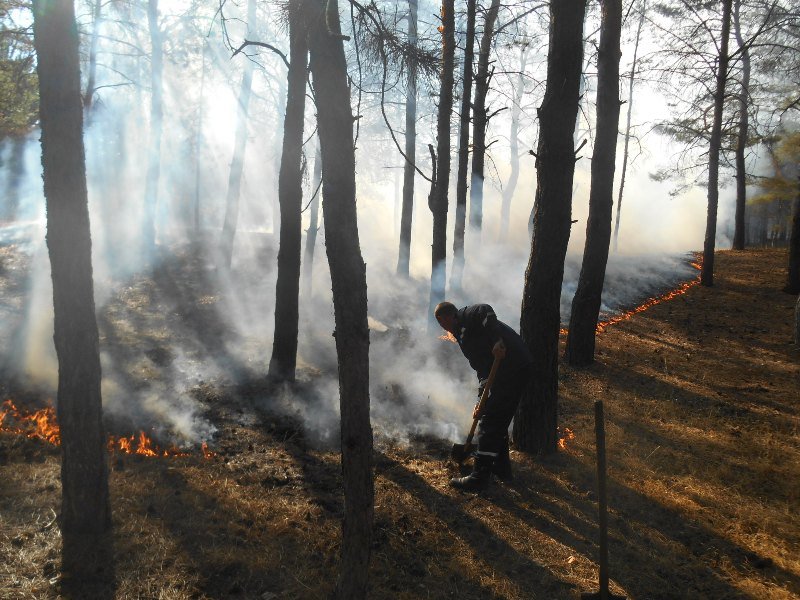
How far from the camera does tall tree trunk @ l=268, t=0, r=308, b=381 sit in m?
8.34

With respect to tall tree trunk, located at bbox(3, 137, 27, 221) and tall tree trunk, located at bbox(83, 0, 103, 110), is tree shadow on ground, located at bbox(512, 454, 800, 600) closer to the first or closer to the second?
tall tree trunk, located at bbox(83, 0, 103, 110)

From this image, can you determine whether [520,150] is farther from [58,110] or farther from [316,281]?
[58,110]

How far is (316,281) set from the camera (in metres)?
16.2

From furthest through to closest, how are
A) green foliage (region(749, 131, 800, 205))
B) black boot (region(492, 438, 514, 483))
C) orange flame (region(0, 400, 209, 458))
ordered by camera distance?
green foliage (region(749, 131, 800, 205)), orange flame (region(0, 400, 209, 458)), black boot (region(492, 438, 514, 483))

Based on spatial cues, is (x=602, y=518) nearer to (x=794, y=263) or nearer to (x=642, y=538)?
(x=642, y=538)

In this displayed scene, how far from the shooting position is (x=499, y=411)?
5.44 m

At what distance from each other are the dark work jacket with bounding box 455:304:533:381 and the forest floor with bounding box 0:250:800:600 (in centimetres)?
121

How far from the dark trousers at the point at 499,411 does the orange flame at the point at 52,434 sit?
3148 millimetres

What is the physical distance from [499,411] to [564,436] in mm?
1768

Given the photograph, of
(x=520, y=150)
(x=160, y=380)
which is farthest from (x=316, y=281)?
(x=520, y=150)

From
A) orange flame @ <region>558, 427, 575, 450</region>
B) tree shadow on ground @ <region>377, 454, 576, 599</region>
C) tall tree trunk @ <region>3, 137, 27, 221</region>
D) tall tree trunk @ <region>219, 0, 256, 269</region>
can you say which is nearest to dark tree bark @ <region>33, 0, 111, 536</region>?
tree shadow on ground @ <region>377, 454, 576, 599</region>

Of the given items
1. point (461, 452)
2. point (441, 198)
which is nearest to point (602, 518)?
point (461, 452)

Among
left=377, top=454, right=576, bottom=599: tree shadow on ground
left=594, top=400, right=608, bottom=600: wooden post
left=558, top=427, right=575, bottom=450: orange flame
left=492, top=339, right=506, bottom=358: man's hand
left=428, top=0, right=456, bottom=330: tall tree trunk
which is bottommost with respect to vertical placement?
left=377, top=454, right=576, bottom=599: tree shadow on ground

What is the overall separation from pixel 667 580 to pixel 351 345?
3076 mm
